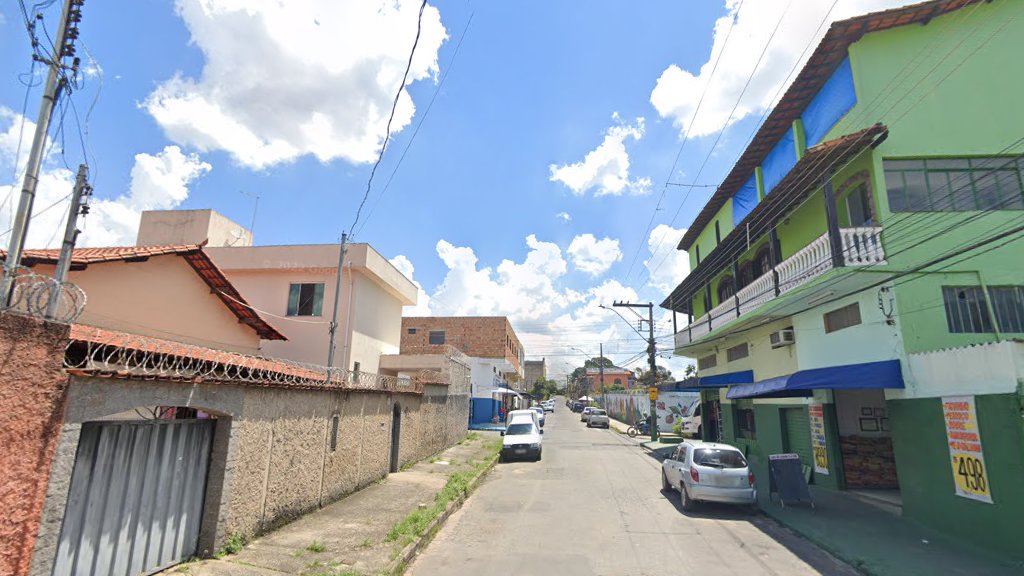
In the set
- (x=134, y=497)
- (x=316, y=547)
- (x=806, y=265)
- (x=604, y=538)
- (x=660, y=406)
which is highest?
(x=806, y=265)

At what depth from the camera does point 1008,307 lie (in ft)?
37.1

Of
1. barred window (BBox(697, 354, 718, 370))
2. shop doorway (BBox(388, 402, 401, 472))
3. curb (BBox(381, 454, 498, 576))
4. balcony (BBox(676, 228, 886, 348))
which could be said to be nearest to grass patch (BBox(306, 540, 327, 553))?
curb (BBox(381, 454, 498, 576))

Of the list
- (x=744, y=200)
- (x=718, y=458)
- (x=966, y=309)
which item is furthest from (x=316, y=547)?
(x=744, y=200)

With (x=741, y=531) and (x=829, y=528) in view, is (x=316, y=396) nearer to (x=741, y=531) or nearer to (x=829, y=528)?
(x=741, y=531)

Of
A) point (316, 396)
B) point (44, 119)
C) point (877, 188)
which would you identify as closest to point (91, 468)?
point (44, 119)

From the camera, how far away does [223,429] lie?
7.20 m

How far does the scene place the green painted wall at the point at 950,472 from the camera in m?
8.16

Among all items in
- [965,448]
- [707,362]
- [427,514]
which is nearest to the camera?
[965,448]

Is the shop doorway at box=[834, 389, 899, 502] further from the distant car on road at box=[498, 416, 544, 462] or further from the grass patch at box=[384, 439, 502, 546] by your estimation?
the grass patch at box=[384, 439, 502, 546]

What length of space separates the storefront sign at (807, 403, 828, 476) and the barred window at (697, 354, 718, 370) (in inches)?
350

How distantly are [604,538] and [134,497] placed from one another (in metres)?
7.21

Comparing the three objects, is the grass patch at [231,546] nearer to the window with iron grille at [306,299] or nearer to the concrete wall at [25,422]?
the concrete wall at [25,422]

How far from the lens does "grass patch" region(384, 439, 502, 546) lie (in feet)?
27.1

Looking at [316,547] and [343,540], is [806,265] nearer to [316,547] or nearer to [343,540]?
[343,540]
